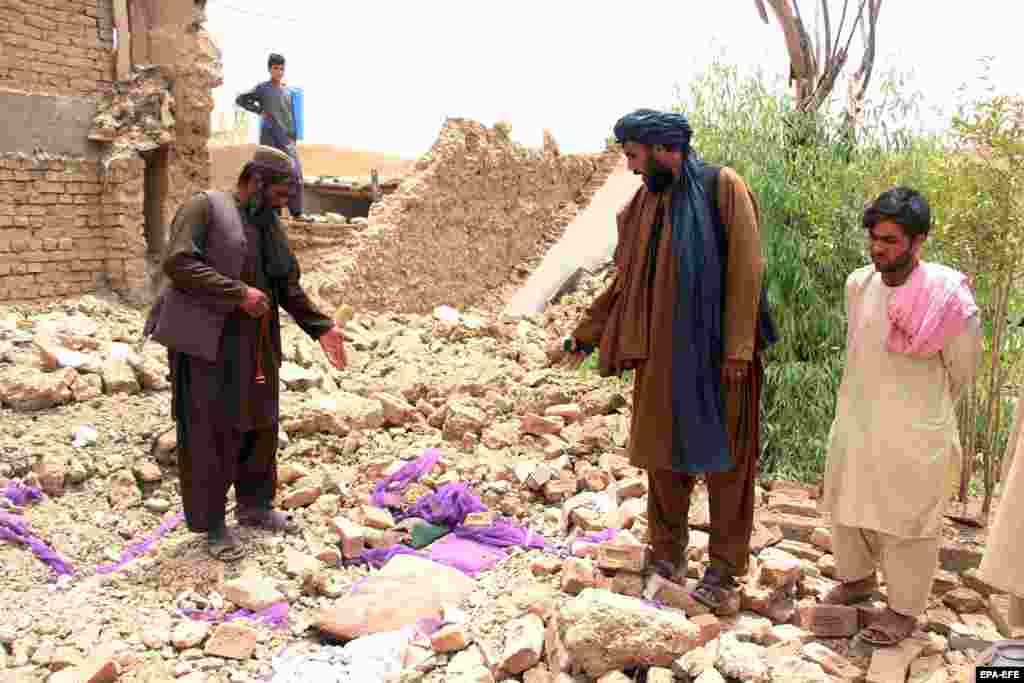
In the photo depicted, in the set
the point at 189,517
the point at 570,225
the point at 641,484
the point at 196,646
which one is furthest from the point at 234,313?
the point at 570,225

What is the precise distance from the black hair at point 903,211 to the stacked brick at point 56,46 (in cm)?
661

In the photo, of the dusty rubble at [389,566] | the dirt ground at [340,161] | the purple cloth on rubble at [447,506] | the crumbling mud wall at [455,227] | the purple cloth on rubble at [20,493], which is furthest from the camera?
the dirt ground at [340,161]

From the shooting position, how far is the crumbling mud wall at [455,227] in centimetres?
855

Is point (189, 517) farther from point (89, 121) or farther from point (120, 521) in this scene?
point (89, 121)

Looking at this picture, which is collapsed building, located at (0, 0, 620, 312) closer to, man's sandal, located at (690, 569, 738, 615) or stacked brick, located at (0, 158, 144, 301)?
stacked brick, located at (0, 158, 144, 301)

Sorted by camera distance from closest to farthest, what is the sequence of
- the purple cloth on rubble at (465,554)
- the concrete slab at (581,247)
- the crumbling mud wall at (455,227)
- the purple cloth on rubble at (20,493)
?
1. the purple cloth on rubble at (465,554)
2. the purple cloth on rubble at (20,493)
3. the crumbling mud wall at (455,227)
4. the concrete slab at (581,247)

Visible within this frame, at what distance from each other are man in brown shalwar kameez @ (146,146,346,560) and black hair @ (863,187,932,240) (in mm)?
2380

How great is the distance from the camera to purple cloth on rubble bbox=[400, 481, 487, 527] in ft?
14.0

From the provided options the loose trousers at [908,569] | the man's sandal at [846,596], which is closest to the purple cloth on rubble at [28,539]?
the man's sandal at [846,596]

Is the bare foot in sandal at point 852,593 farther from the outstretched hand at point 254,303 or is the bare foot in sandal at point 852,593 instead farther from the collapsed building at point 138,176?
the collapsed building at point 138,176

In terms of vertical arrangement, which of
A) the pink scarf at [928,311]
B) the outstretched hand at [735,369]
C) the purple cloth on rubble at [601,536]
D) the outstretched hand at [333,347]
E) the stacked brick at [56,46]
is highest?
→ the stacked brick at [56,46]

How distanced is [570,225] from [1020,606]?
8.94m

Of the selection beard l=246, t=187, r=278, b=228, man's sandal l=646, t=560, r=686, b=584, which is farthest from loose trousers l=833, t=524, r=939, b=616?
beard l=246, t=187, r=278, b=228

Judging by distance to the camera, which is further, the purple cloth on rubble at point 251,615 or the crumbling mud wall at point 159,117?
the crumbling mud wall at point 159,117
